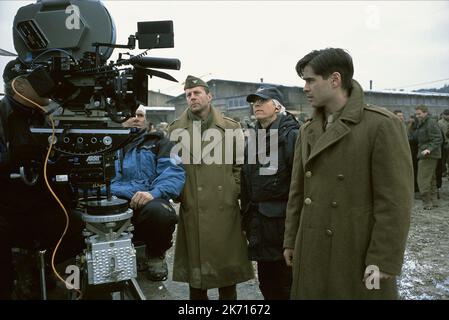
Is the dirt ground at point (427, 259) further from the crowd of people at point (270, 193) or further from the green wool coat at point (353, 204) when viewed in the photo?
the green wool coat at point (353, 204)

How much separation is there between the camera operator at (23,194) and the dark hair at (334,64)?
67.3 inches

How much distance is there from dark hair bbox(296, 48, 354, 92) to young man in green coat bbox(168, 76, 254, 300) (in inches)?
49.2

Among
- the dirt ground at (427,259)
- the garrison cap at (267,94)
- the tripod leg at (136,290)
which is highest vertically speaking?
the garrison cap at (267,94)

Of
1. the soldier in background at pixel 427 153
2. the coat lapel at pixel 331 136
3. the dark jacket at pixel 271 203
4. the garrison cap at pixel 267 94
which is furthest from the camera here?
the soldier in background at pixel 427 153

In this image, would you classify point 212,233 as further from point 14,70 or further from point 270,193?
point 14,70

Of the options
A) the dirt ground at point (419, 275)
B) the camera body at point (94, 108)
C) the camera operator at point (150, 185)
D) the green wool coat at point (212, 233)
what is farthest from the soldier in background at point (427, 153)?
the camera body at point (94, 108)

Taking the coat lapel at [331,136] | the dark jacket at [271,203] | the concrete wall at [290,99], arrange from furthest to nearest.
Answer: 1. the concrete wall at [290,99]
2. the dark jacket at [271,203]
3. the coat lapel at [331,136]

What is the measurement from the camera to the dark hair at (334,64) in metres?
2.03

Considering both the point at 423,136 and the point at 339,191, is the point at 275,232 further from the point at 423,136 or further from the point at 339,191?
the point at 423,136

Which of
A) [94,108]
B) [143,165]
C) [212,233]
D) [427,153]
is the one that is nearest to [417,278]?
[212,233]

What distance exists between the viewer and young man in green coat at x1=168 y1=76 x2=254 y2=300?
2979 millimetres

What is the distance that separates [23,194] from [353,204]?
7.37ft

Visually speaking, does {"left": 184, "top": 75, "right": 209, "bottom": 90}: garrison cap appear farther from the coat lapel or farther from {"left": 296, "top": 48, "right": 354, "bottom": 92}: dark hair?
the coat lapel

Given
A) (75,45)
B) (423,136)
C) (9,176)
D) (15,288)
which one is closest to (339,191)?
(75,45)
